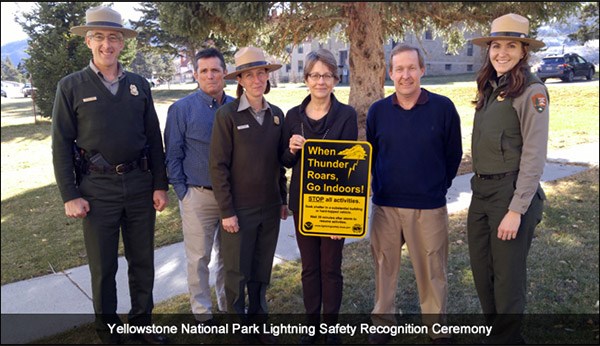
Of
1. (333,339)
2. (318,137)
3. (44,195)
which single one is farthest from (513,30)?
(44,195)

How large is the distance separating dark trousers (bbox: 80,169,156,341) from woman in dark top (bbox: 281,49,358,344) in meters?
1.14

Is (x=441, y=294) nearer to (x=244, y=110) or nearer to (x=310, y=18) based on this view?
(x=244, y=110)

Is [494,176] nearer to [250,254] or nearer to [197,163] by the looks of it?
[250,254]

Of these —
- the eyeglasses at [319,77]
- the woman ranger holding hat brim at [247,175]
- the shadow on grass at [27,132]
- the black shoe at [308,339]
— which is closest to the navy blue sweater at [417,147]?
the eyeglasses at [319,77]

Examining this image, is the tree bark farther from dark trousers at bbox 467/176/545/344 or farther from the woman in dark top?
dark trousers at bbox 467/176/545/344

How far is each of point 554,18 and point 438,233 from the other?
715cm

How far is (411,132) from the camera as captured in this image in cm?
342

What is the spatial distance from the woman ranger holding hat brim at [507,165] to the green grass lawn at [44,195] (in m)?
4.18

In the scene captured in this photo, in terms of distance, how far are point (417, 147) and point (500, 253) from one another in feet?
3.01

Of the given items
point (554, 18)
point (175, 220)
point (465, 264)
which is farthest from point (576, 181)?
point (175, 220)

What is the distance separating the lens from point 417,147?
3.42 metres

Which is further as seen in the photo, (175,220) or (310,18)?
(310,18)

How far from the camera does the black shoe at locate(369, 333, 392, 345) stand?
374 cm

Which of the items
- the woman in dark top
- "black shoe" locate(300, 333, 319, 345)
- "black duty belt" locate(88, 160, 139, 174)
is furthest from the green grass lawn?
the woman in dark top
